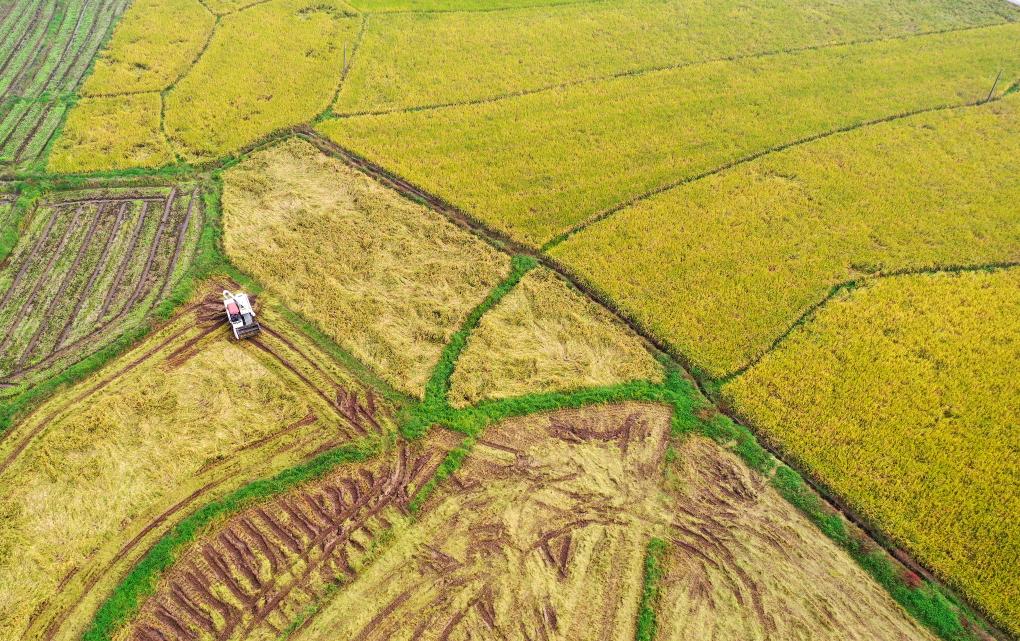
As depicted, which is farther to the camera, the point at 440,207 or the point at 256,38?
the point at 256,38

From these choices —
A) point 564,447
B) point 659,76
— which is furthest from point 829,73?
point 564,447

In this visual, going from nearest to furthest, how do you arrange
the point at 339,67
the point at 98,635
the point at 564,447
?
the point at 98,635 < the point at 564,447 < the point at 339,67

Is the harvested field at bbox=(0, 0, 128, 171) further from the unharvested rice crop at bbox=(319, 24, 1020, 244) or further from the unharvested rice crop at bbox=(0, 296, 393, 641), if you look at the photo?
the unharvested rice crop at bbox=(0, 296, 393, 641)

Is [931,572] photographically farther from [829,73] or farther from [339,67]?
[339,67]

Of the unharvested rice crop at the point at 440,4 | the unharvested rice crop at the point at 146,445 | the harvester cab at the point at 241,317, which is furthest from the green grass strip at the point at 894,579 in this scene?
the unharvested rice crop at the point at 440,4

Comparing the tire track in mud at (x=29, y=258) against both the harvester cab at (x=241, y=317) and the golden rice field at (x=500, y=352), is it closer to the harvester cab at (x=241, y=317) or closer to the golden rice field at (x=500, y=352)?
the golden rice field at (x=500, y=352)

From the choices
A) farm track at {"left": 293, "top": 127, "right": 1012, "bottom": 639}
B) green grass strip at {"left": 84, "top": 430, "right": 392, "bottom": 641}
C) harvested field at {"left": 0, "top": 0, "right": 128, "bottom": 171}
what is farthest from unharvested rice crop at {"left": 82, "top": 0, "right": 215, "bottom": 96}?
green grass strip at {"left": 84, "top": 430, "right": 392, "bottom": 641}

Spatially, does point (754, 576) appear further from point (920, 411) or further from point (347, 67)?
point (347, 67)
